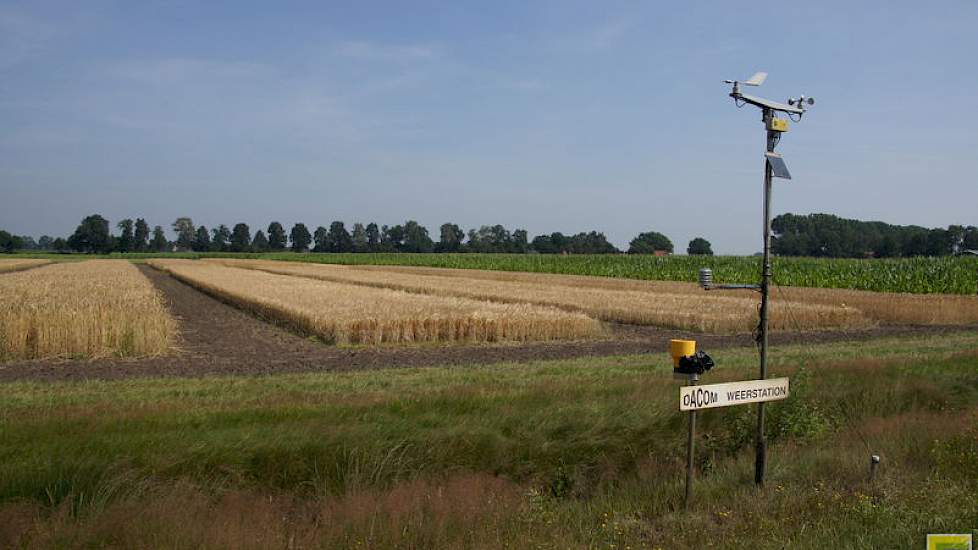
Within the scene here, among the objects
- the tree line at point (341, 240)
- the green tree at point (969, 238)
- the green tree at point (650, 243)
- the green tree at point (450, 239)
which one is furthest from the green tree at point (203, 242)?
the green tree at point (969, 238)

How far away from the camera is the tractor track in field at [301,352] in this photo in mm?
15930

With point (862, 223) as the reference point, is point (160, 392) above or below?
below

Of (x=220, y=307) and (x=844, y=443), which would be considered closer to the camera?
(x=844, y=443)

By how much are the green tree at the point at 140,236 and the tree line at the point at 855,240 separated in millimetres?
159572

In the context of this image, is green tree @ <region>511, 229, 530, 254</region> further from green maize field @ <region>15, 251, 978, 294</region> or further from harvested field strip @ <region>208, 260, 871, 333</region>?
harvested field strip @ <region>208, 260, 871, 333</region>

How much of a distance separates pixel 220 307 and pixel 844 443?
3122cm

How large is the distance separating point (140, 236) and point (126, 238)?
17.4 ft

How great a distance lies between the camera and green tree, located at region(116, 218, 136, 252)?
182 meters

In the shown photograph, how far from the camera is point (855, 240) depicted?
84438 millimetres

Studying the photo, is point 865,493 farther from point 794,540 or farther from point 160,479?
point 160,479

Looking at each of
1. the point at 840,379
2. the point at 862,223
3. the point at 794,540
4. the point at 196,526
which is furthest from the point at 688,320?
the point at 862,223

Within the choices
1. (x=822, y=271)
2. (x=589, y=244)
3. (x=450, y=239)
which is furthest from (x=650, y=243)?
(x=822, y=271)

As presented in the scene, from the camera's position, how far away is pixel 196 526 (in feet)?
18.7

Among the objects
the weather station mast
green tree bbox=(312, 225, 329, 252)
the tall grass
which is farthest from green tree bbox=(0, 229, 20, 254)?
the weather station mast
